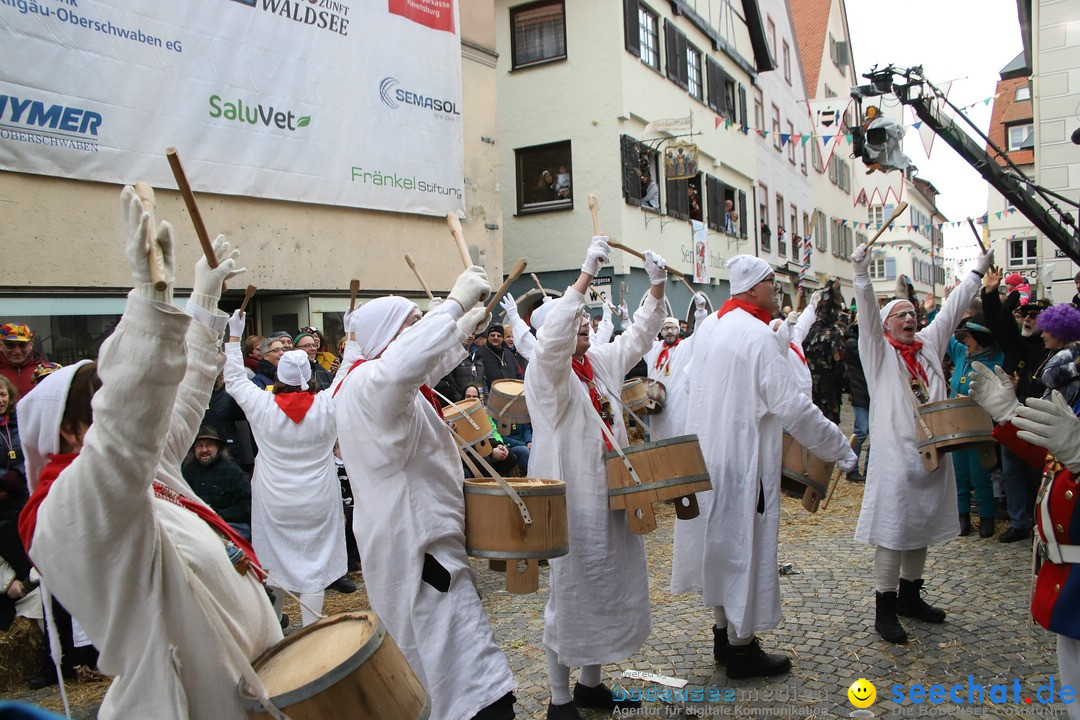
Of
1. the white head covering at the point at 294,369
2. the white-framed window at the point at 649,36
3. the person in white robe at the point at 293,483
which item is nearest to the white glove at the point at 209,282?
the person in white robe at the point at 293,483

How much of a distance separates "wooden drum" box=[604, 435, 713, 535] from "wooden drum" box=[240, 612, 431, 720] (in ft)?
5.77

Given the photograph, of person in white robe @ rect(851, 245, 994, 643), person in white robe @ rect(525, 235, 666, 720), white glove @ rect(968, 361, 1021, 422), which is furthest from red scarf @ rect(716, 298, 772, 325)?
white glove @ rect(968, 361, 1021, 422)

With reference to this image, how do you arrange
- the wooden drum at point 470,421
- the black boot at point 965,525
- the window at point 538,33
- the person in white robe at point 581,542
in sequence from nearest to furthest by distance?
the person in white robe at point 581,542
the wooden drum at point 470,421
the black boot at point 965,525
the window at point 538,33

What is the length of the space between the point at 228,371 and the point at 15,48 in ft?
15.6

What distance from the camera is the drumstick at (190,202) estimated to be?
7.44ft

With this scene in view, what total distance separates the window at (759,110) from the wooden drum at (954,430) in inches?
959

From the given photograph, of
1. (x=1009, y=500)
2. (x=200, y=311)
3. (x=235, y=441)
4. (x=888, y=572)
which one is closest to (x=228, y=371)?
(x=235, y=441)

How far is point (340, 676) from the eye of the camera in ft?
6.73

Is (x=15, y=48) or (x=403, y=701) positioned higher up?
(x=15, y=48)

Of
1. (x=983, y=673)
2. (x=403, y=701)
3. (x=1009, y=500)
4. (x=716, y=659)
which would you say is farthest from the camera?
(x=1009, y=500)

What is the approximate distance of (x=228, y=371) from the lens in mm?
5875

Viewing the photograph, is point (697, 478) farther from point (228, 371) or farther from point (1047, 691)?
point (228, 371)

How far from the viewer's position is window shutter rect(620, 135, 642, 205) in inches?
697

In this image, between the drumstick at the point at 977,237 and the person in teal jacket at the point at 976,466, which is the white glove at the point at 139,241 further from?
the person in teal jacket at the point at 976,466
